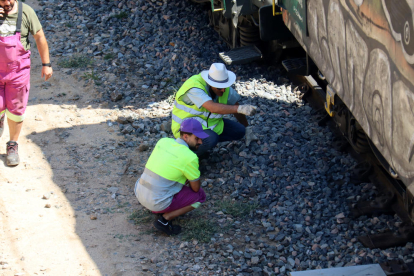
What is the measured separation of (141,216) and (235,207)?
97 centimetres

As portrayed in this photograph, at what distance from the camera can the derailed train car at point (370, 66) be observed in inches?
128

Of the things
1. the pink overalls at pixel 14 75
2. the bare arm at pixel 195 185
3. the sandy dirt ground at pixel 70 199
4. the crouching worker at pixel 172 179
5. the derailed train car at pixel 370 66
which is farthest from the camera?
the pink overalls at pixel 14 75

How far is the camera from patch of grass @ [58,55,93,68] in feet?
26.5

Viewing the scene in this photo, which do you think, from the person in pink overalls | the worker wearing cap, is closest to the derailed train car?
the worker wearing cap

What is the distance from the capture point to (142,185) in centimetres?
450

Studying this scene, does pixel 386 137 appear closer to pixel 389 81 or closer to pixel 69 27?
pixel 389 81

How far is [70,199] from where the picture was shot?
507 centimetres

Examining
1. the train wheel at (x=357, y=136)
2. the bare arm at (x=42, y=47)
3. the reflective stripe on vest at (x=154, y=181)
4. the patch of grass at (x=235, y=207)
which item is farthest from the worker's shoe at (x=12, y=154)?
the train wheel at (x=357, y=136)

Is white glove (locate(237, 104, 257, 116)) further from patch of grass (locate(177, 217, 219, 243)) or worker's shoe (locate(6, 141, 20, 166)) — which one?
worker's shoe (locate(6, 141, 20, 166))

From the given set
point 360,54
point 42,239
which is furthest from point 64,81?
point 360,54

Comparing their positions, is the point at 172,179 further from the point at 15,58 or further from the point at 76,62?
the point at 76,62

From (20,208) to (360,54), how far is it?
361 centimetres

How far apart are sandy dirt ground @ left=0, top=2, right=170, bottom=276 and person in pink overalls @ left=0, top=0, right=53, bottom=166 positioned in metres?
0.48

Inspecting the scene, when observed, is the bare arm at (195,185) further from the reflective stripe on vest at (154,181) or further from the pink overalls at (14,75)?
the pink overalls at (14,75)
